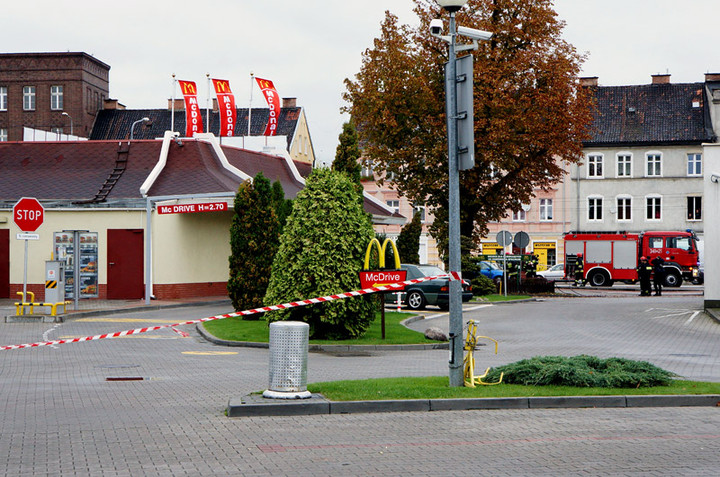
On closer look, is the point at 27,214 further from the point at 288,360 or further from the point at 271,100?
the point at 271,100

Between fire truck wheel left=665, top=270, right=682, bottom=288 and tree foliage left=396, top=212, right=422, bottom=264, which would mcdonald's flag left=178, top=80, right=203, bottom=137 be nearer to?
tree foliage left=396, top=212, right=422, bottom=264

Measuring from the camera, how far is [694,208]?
67.5 metres

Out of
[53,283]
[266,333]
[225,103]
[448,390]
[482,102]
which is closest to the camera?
[448,390]

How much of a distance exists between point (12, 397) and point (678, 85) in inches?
2619

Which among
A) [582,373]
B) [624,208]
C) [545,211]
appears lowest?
[582,373]

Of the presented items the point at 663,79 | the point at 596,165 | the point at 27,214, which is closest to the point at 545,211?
the point at 596,165

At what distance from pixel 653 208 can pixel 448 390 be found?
6017cm

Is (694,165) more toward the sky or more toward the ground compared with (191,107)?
more toward the ground

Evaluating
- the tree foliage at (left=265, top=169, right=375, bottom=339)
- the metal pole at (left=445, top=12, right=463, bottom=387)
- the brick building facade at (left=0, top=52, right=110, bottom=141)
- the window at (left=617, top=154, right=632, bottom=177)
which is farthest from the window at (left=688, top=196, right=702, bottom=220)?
the metal pole at (left=445, top=12, right=463, bottom=387)

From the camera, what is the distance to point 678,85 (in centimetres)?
7094

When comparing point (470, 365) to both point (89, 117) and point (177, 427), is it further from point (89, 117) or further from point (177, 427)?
point (89, 117)

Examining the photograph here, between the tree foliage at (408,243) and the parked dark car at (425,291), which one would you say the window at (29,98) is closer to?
the tree foliage at (408,243)

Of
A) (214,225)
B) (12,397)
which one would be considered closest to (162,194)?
(214,225)

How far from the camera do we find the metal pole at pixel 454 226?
11.9m
